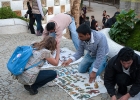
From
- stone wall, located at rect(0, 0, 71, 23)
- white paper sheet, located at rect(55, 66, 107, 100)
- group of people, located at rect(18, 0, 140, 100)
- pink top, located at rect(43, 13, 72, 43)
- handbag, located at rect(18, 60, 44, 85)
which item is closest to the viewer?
group of people, located at rect(18, 0, 140, 100)

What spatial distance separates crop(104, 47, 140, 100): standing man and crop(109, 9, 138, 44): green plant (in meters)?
1.46

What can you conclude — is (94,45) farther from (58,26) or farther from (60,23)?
(60,23)

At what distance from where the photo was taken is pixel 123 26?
4836mm

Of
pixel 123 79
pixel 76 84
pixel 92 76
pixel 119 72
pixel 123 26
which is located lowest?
pixel 76 84

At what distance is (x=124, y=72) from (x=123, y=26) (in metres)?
1.56

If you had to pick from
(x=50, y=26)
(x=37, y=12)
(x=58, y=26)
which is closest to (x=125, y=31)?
(x=58, y=26)

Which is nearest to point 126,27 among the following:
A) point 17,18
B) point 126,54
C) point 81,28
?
point 81,28

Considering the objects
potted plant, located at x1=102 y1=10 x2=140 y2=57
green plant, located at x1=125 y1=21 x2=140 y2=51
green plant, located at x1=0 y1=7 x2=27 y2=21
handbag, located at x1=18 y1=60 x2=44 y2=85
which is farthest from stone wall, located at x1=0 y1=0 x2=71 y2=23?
handbag, located at x1=18 y1=60 x2=44 y2=85

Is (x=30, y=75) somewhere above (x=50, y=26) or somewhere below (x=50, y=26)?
below

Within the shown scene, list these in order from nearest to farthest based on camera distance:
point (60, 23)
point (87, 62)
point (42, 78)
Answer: point (42, 78) < point (87, 62) < point (60, 23)

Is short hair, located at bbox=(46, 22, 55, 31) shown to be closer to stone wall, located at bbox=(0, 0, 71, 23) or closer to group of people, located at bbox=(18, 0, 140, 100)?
group of people, located at bbox=(18, 0, 140, 100)

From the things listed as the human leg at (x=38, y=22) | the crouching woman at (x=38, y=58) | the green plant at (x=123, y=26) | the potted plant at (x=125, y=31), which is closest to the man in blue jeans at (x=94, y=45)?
the crouching woman at (x=38, y=58)

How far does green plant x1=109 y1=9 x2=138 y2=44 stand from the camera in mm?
4816

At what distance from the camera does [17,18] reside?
785cm
